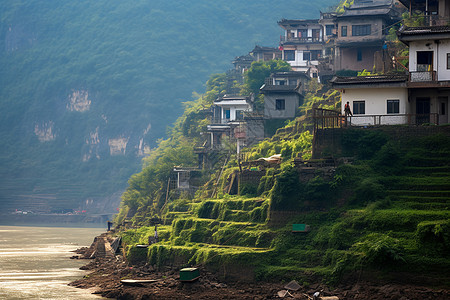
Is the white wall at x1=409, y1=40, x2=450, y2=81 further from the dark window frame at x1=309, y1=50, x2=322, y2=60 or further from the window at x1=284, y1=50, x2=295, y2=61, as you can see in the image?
the window at x1=284, y1=50, x2=295, y2=61

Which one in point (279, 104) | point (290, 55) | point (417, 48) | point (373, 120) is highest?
point (290, 55)

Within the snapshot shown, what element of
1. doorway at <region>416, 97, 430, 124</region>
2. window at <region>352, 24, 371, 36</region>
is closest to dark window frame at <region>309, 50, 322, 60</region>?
window at <region>352, 24, 371, 36</region>

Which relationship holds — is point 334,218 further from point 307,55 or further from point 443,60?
point 307,55

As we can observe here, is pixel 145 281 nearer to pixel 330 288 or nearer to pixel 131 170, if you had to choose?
pixel 330 288

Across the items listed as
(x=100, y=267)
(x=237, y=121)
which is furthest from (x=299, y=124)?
(x=100, y=267)

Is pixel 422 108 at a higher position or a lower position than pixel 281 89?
lower

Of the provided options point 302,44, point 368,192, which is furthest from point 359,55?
point 368,192
